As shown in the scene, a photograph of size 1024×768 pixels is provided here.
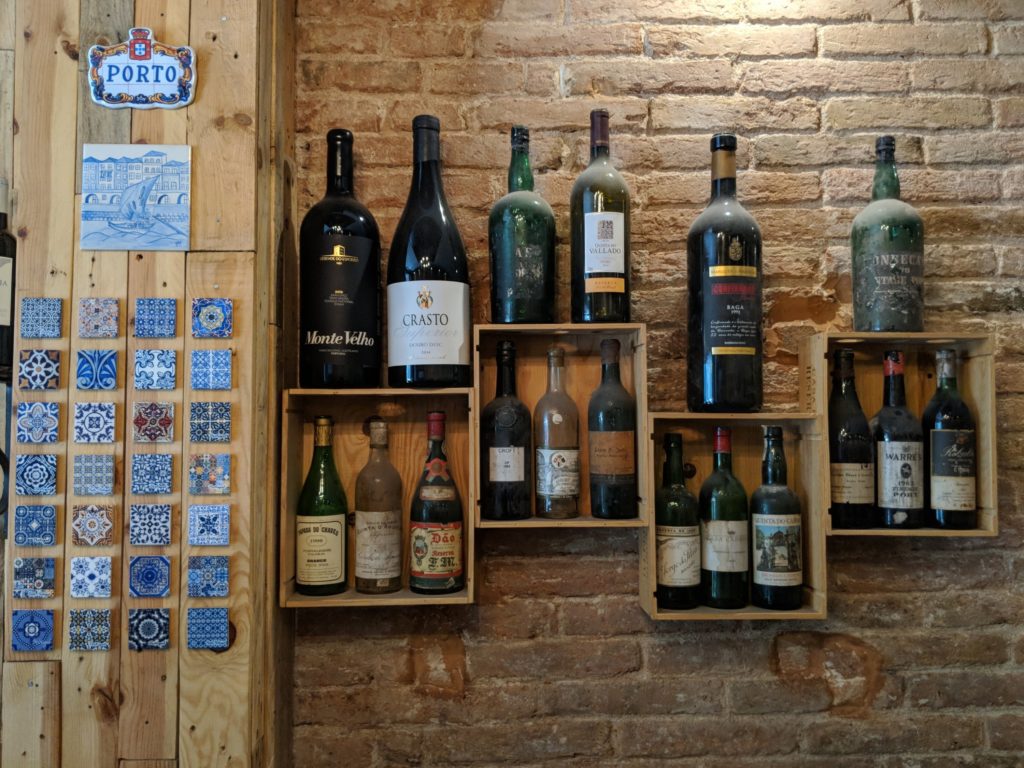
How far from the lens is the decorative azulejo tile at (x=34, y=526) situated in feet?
3.90

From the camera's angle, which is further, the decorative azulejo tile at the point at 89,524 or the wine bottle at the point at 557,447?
the wine bottle at the point at 557,447

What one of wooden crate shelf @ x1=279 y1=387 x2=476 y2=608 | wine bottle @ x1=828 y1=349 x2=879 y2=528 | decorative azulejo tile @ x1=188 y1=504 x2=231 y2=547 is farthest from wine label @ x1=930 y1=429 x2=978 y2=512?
decorative azulejo tile @ x1=188 y1=504 x2=231 y2=547

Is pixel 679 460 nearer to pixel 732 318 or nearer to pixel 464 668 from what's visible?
pixel 732 318

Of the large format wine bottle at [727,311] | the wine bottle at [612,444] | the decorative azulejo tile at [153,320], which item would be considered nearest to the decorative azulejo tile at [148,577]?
the decorative azulejo tile at [153,320]

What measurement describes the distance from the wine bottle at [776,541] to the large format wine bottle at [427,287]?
1.92 feet

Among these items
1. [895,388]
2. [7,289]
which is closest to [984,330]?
[895,388]

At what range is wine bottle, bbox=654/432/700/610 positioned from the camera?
133cm

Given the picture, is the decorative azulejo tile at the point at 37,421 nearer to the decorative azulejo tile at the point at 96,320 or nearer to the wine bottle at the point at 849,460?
the decorative azulejo tile at the point at 96,320

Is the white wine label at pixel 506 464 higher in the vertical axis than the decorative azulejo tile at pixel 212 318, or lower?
lower

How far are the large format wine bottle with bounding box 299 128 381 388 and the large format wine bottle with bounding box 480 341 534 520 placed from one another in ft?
0.74

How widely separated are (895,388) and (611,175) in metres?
0.66

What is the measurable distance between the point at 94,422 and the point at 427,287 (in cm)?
59

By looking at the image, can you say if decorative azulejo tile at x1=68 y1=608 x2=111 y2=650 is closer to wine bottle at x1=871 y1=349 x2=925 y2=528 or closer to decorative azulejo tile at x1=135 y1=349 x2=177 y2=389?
decorative azulejo tile at x1=135 y1=349 x2=177 y2=389

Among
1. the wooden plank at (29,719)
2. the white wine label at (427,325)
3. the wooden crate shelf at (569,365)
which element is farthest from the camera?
the wooden crate shelf at (569,365)
